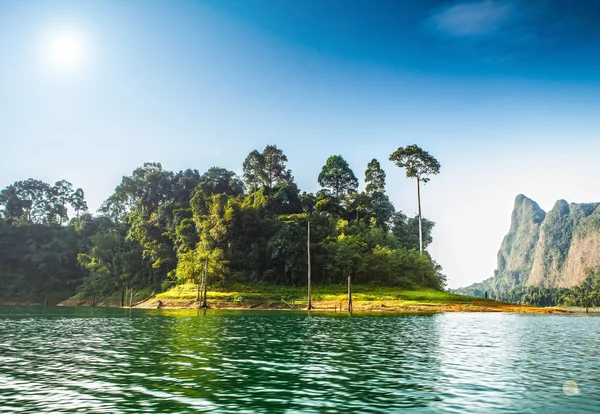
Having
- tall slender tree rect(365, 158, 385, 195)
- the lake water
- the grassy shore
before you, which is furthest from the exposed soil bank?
tall slender tree rect(365, 158, 385, 195)

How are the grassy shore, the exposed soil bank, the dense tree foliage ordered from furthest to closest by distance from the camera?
1. the dense tree foliage
2. the grassy shore
3. the exposed soil bank

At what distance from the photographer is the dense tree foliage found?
77688 millimetres

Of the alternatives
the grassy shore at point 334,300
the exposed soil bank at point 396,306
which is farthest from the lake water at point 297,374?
the grassy shore at point 334,300

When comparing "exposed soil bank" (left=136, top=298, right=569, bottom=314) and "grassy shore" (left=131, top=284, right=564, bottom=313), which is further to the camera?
"grassy shore" (left=131, top=284, right=564, bottom=313)

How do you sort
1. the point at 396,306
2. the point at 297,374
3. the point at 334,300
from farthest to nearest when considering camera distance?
the point at 334,300 → the point at 396,306 → the point at 297,374

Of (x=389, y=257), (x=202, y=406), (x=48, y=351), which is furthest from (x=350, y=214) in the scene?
(x=202, y=406)

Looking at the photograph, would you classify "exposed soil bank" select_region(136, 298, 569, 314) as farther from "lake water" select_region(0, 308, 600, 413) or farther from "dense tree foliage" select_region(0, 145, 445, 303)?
"lake water" select_region(0, 308, 600, 413)

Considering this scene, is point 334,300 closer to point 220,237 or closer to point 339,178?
point 220,237

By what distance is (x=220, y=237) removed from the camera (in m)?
82.1

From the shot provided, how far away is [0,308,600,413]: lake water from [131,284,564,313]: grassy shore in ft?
109

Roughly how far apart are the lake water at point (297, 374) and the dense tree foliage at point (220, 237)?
5261cm

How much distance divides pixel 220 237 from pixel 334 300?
27939 mm

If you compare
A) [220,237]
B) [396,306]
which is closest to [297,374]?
[396,306]

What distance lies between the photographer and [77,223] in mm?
116750
